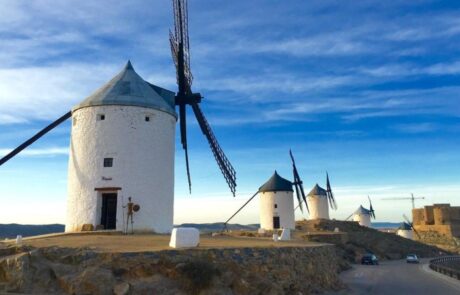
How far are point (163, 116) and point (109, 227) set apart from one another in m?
6.84

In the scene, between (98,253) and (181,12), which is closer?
(98,253)

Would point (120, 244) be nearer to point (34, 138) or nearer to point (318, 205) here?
point (34, 138)

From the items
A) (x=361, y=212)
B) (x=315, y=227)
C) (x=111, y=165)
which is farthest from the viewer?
(x=361, y=212)

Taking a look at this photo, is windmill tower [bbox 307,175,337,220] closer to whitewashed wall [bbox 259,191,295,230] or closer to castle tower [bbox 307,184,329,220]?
castle tower [bbox 307,184,329,220]

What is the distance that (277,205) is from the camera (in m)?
46.5

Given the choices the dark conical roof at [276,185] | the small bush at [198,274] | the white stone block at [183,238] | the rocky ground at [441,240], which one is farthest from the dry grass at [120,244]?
the rocky ground at [441,240]

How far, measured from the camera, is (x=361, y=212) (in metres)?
77.7

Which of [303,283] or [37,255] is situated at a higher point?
[37,255]

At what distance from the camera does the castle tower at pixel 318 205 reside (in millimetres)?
64312

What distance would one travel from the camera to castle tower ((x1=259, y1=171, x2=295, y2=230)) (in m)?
45.8

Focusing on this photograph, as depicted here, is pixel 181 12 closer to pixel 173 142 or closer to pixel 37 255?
pixel 173 142

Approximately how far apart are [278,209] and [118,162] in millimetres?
28398

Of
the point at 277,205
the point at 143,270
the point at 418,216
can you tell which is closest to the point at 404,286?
the point at 143,270

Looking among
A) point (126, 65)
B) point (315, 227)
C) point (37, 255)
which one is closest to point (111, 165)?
point (126, 65)
